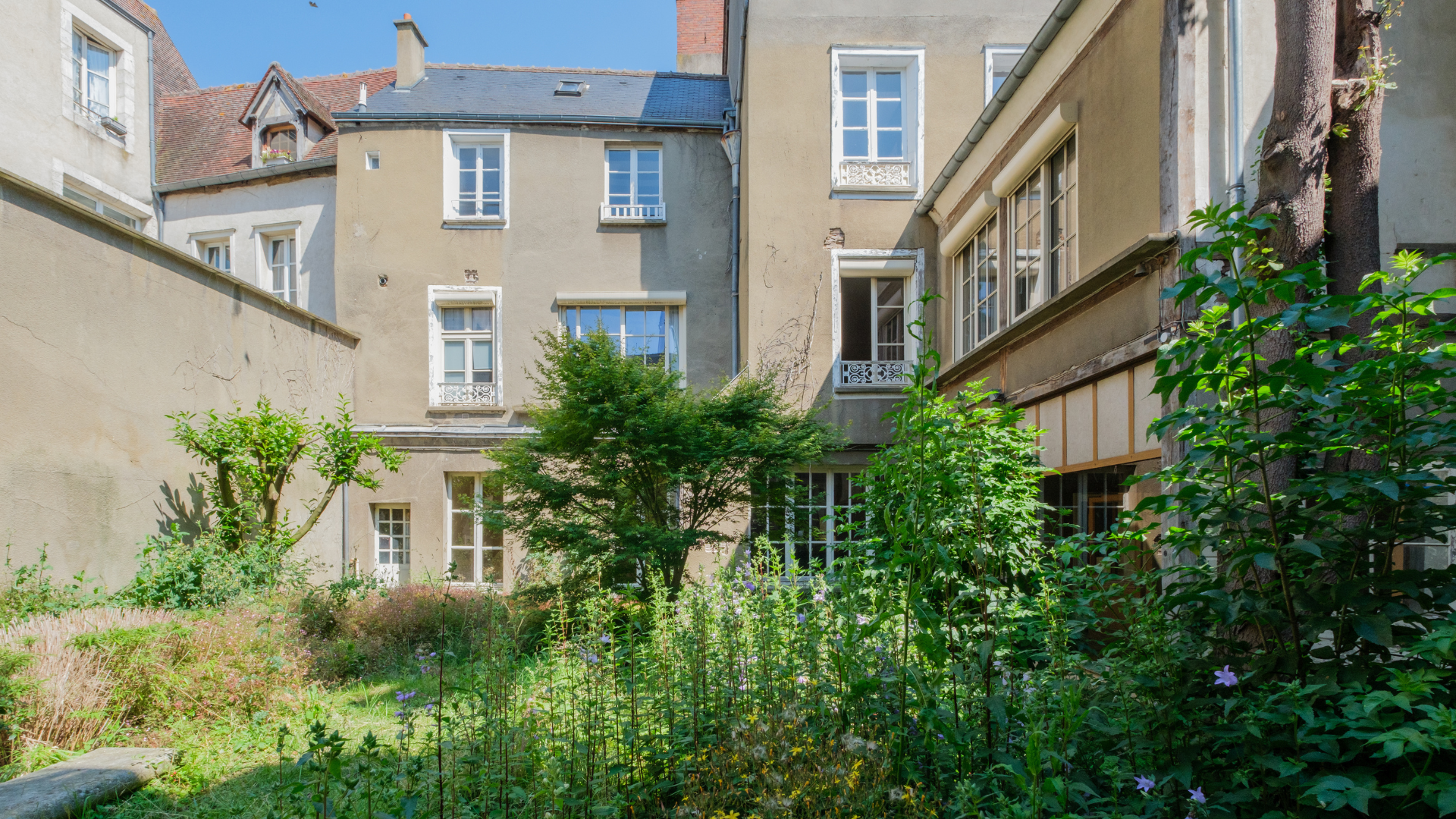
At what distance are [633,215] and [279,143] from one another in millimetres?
7063

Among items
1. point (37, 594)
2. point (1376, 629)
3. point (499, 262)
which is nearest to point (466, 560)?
point (499, 262)

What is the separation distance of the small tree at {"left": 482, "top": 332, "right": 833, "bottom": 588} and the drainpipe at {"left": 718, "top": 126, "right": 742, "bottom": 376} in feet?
10.9

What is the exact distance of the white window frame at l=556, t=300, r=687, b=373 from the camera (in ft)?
41.2

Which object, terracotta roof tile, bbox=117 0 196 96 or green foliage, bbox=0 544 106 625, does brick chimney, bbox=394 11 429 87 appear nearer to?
terracotta roof tile, bbox=117 0 196 96

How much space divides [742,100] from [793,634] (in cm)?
984

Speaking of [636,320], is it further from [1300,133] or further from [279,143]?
[1300,133]

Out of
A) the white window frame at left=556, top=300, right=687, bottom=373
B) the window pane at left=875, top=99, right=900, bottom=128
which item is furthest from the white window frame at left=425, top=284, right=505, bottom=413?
the window pane at left=875, top=99, right=900, bottom=128

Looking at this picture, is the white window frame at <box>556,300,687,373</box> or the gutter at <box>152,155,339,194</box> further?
the gutter at <box>152,155,339,194</box>

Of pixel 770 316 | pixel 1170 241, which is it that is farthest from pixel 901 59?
pixel 1170 241

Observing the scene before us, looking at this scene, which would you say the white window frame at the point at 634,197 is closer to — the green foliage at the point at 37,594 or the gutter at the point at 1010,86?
the gutter at the point at 1010,86

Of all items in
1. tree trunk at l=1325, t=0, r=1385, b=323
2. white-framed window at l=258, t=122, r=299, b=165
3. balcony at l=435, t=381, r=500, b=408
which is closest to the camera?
tree trunk at l=1325, t=0, r=1385, b=323

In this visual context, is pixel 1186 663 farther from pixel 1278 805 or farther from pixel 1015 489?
pixel 1015 489

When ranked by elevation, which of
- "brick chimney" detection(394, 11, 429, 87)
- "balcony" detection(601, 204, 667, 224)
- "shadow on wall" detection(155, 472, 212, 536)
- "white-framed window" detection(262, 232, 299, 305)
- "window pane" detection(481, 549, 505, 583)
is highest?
"brick chimney" detection(394, 11, 429, 87)

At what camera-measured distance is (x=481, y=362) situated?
1260 cm
